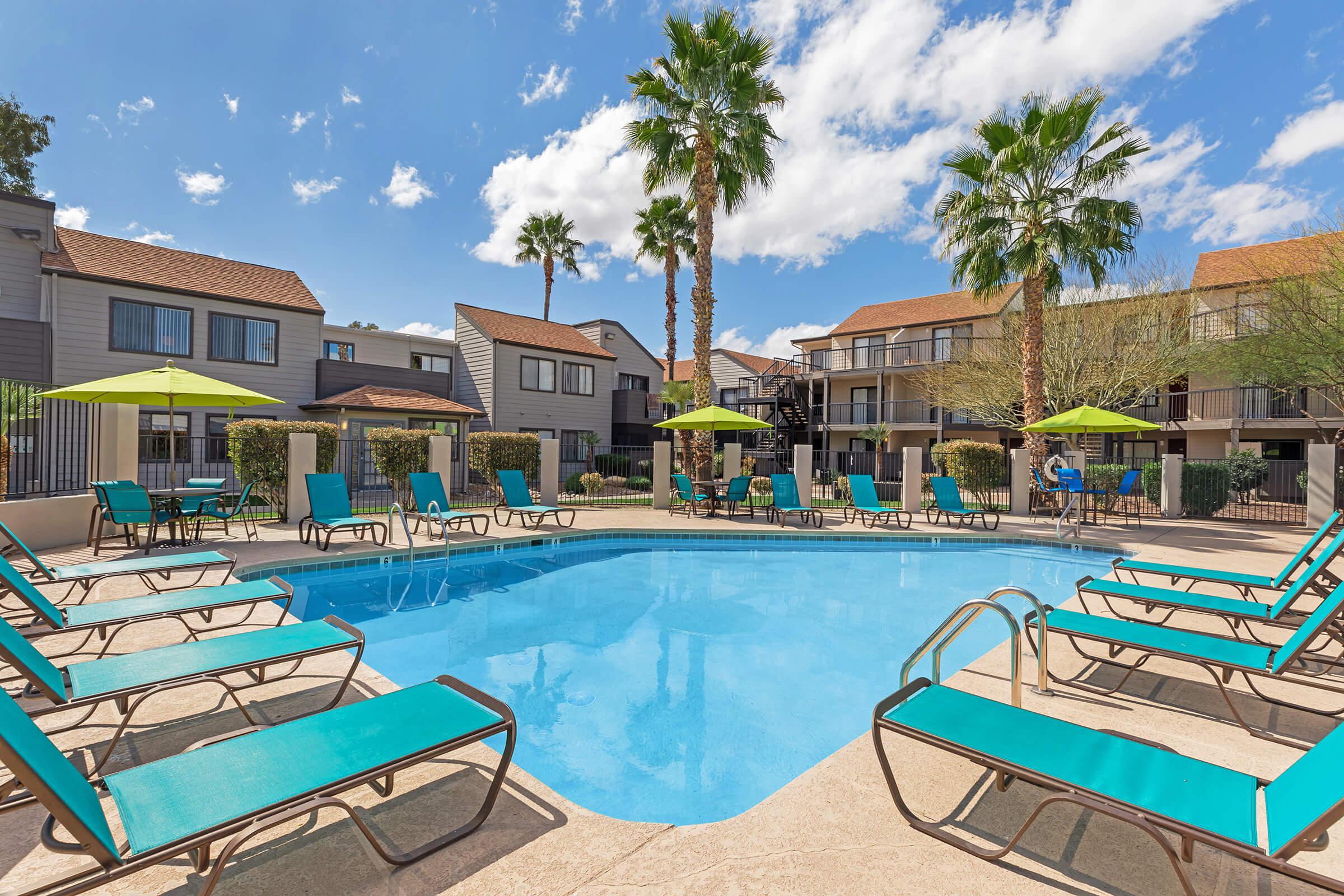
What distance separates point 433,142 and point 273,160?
4.63m

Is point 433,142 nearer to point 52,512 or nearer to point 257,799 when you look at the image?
point 52,512

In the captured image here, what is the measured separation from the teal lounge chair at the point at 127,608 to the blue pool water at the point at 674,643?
1.25 meters

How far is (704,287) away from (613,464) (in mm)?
9938

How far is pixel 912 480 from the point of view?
15.5m

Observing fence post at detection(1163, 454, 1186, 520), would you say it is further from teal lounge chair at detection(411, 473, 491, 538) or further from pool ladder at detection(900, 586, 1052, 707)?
teal lounge chair at detection(411, 473, 491, 538)

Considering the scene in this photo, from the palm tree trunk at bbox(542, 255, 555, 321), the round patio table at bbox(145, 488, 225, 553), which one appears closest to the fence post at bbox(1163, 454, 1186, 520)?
the round patio table at bbox(145, 488, 225, 553)

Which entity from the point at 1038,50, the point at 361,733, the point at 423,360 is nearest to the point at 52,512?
the point at 361,733

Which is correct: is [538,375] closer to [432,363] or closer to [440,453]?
[432,363]

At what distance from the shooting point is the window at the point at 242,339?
728 inches

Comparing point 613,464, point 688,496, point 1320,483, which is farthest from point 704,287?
point 1320,483

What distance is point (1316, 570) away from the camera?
4273 mm

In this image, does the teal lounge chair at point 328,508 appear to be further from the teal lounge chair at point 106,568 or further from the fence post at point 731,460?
the fence post at point 731,460

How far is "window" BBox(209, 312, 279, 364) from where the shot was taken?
18.5 m

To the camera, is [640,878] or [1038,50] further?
[1038,50]
